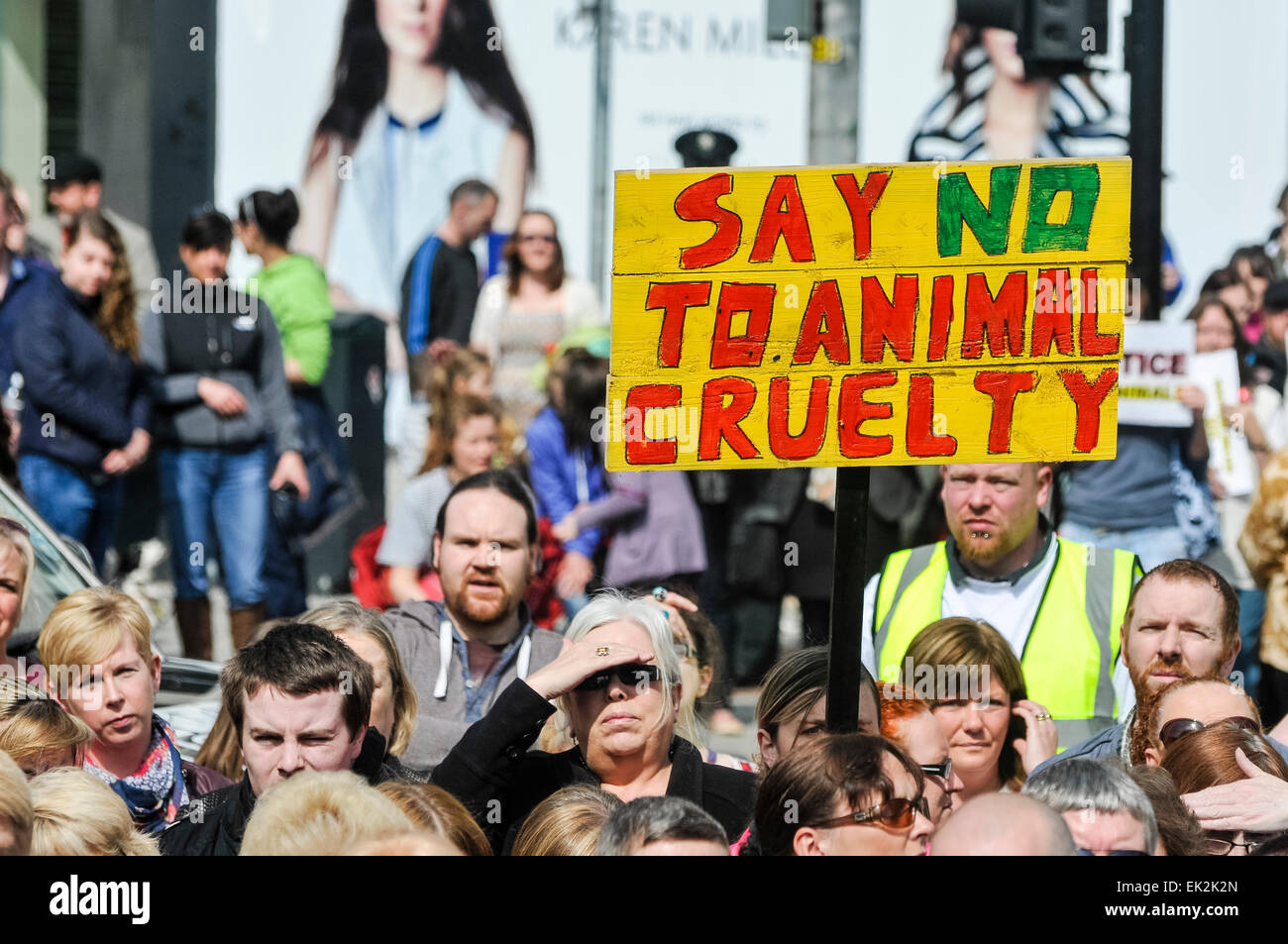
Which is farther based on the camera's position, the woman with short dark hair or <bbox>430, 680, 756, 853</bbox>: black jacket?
<bbox>430, 680, 756, 853</bbox>: black jacket

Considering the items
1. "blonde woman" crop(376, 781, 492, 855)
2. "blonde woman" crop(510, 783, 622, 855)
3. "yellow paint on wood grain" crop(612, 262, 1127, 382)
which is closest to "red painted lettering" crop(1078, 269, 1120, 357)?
"yellow paint on wood grain" crop(612, 262, 1127, 382)

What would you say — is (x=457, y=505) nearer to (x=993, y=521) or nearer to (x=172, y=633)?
(x=993, y=521)

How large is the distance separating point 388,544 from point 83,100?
5.18m

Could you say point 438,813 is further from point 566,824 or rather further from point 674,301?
point 674,301

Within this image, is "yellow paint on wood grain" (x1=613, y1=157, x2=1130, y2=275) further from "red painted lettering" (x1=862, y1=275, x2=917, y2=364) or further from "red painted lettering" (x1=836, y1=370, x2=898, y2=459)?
"red painted lettering" (x1=836, y1=370, x2=898, y2=459)

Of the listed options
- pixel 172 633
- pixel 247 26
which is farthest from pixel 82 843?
pixel 247 26

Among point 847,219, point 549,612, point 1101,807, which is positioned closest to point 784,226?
point 847,219

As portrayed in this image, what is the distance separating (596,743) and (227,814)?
2.52ft

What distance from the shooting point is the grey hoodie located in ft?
14.8

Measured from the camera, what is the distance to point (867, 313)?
3.48 m

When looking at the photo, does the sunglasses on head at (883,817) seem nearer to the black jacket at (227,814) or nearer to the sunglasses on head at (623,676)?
the sunglasses on head at (623,676)

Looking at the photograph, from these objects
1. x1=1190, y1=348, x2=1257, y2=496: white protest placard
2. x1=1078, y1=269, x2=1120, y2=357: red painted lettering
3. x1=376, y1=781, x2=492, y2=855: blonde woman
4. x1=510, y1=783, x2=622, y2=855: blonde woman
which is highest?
x1=1078, y1=269, x2=1120, y2=357: red painted lettering

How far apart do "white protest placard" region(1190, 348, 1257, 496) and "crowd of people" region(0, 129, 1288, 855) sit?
11cm
